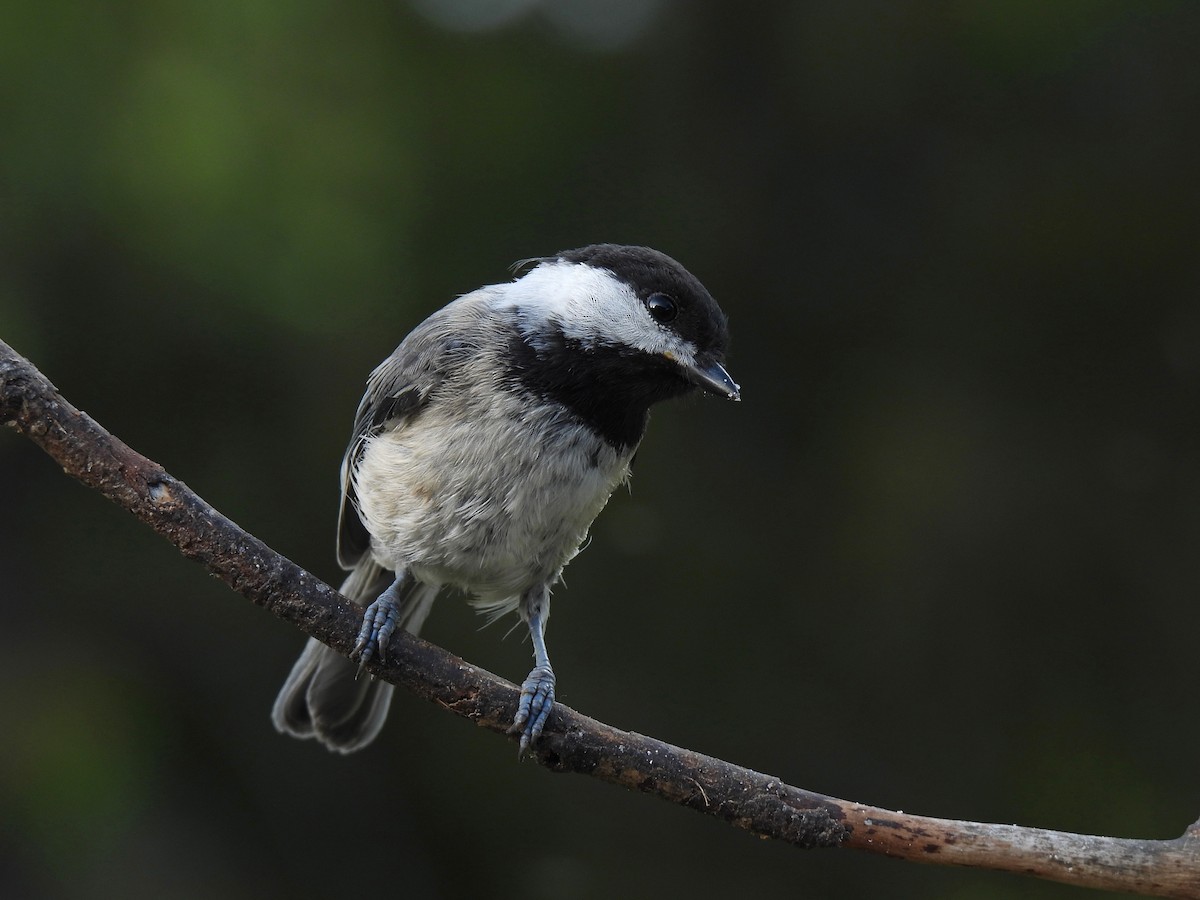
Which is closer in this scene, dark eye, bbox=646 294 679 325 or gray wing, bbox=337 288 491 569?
dark eye, bbox=646 294 679 325

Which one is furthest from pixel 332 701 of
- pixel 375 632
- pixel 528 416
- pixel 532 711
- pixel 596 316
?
pixel 596 316

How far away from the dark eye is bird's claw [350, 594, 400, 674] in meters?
0.74

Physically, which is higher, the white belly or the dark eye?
the dark eye

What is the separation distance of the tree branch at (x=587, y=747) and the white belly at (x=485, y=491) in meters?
0.31

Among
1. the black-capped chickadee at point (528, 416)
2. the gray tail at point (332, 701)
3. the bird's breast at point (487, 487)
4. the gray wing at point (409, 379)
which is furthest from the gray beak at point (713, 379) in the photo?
the gray tail at point (332, 701)

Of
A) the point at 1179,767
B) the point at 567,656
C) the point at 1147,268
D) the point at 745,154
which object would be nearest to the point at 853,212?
the point at 745,154

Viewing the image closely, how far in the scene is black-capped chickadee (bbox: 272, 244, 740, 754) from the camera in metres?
1.98

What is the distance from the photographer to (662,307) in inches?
77.7

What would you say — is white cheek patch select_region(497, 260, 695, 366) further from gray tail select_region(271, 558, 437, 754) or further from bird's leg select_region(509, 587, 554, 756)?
gray tail select_region(271, 558, 437, 754)

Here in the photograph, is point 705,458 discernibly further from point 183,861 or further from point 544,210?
point 183,861

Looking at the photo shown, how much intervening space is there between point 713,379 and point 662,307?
17cm

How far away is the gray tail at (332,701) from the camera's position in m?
2.40

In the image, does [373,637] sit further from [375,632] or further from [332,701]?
[332,701]

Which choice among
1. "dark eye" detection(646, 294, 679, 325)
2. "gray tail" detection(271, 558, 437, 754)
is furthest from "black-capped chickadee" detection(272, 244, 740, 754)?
"gray tail" detection(271, 558, 437, 754)
